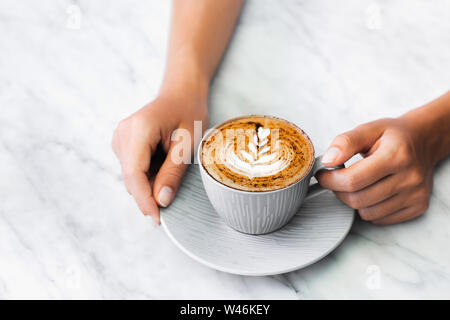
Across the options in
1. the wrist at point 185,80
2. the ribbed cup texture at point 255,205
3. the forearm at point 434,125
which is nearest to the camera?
the ribbed cup texture at point 255,205

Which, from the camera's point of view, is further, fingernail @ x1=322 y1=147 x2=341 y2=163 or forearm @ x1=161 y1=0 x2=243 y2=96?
forearm @ x1=161 y1=0 x2=243 y2=96

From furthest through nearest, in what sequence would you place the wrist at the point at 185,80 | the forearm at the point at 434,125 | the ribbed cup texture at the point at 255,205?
the wrist at the point at 185,80 → the forearm at the point at 434,125 → the ribbed cup texture at the point at 255,205

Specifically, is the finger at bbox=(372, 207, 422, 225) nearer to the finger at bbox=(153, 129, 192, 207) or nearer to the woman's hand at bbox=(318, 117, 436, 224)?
the woman's hand at bbox=(318, 117, 436, 224)

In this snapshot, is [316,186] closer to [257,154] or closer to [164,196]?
[257,154]

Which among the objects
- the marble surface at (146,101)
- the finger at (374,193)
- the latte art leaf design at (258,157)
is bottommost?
the marble surface at (146,101)

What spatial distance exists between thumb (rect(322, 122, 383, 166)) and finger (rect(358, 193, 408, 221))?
87 millimetres

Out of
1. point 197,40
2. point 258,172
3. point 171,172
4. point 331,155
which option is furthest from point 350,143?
point 197,40

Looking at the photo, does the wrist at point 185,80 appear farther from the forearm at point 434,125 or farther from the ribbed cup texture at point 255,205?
the forearm at point 434,125

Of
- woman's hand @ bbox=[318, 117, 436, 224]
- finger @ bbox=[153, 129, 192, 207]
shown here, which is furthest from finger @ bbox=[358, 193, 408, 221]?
finger @ bbox=[153, 129, 192, 207]

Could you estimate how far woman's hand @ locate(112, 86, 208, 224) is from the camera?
74 cm

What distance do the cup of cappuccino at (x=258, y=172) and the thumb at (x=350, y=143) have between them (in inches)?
1.0

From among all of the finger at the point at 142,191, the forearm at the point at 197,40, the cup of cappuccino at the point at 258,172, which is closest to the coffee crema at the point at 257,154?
the cup of cappuccino at the point at 258,172

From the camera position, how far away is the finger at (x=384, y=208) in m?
0.74

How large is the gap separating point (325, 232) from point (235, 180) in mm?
158
